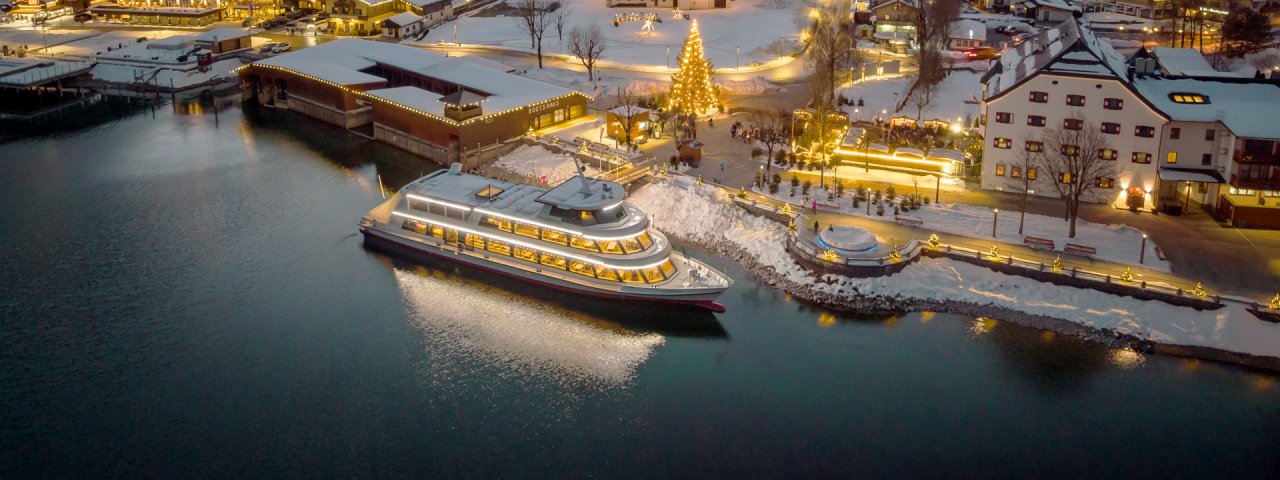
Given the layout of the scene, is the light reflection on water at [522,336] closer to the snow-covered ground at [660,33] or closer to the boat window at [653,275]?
the boat window at [653,275]

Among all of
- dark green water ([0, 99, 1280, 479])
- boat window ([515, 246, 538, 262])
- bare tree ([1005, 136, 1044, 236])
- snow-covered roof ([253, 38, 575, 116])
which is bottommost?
dark green water ([0, 99, 1280, 479])

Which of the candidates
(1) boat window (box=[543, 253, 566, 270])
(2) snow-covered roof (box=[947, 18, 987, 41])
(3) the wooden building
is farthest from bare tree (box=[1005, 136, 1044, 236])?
(2) snow-covered roof (box=[947, 18, 987, 41])

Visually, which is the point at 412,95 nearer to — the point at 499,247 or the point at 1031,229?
the point at 499,247

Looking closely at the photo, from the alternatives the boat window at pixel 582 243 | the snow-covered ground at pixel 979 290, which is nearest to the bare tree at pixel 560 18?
the snow-covered ground at pixel 979 290

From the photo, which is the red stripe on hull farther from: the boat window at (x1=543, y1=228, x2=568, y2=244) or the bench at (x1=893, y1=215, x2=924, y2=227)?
the bench at (x1=893, y1=215, x2=924, y2=227)

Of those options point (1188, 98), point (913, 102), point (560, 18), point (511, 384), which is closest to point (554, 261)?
point (511, 384)

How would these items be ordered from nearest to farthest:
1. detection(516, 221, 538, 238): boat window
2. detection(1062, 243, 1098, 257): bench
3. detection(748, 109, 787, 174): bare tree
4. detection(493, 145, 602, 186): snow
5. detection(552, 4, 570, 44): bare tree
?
detection(1062, 243, 1098, 257): bench, detection(516, 221, 538, 238): boat window, detection(748, 109, 787, 174): bare tree, detection(493, 145, 602, 186): snow, detection(552, 4, 570, 44): bare tree
